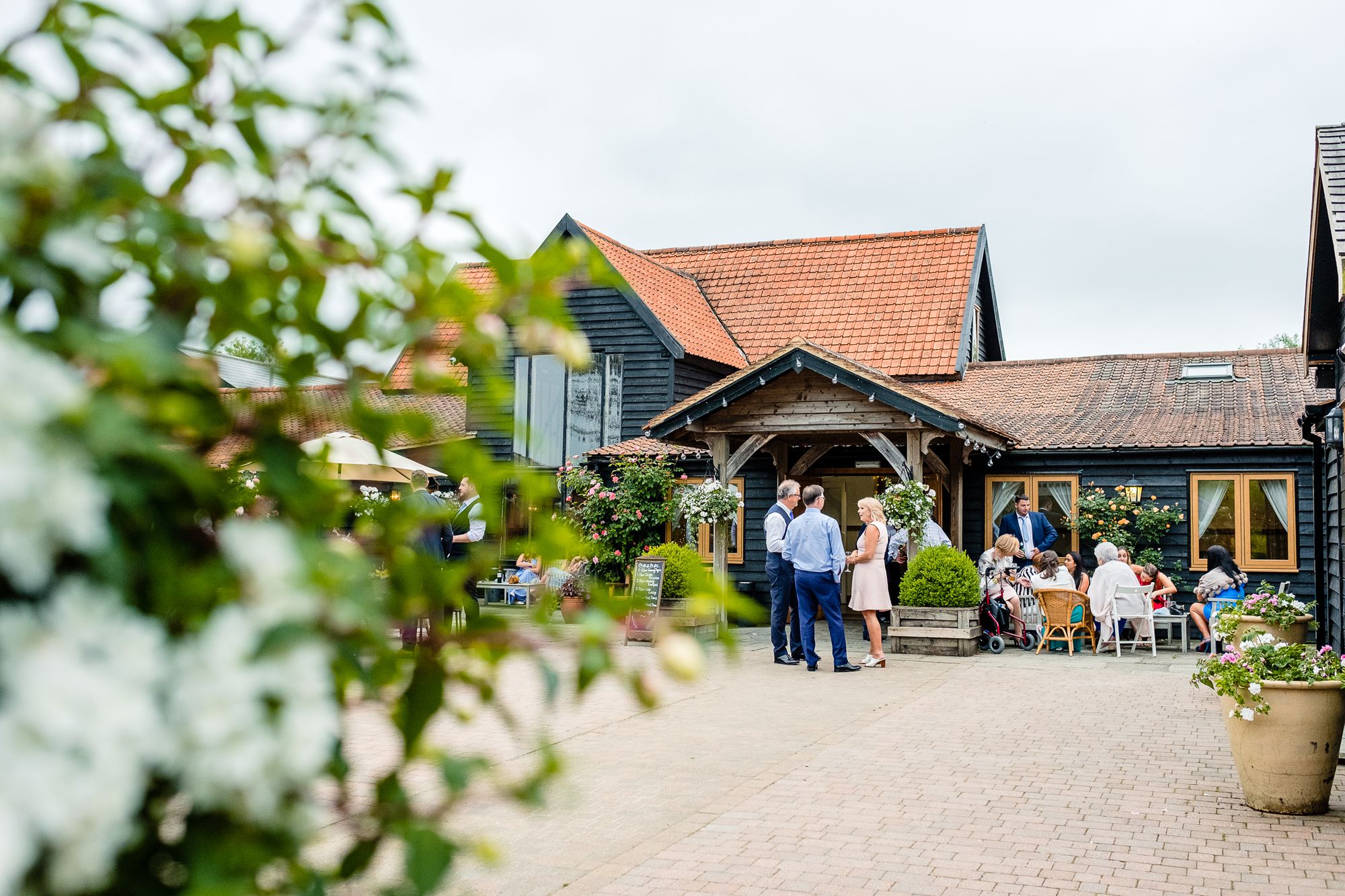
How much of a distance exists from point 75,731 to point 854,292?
23.6m

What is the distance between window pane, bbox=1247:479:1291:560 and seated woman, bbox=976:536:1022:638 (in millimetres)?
4165

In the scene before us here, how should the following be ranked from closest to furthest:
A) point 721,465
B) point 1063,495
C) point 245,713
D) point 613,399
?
point 245,713
point 721,465
point 1063,495
point 613,399

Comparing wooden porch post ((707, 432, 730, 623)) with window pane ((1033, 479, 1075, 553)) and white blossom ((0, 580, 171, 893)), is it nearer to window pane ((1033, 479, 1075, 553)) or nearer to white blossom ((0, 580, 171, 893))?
window pane ((1033, 479, 1075, 553))

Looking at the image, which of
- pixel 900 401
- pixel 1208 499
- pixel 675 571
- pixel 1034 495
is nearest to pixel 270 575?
pixel 900 401

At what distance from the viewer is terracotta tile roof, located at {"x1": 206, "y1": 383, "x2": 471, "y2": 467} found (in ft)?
4.13

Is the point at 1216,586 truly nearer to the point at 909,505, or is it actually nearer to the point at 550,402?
the point at 909,505

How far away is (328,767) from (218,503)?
0.30m

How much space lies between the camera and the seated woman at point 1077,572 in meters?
14.8

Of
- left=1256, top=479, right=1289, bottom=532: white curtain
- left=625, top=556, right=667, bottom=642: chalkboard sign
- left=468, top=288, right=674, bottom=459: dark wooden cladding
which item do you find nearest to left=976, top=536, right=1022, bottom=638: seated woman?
left=625, top=556, right=667, bottom=642: chalkboard sign

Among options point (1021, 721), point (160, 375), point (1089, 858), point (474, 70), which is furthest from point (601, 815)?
point (160, 375)

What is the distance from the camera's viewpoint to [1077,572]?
49.2ft

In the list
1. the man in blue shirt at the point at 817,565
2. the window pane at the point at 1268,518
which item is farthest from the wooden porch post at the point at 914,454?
the window pane at the point at 1268,518

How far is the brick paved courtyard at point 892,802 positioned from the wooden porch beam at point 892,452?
4.42 m

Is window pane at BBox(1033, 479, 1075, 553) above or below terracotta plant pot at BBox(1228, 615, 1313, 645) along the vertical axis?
above
